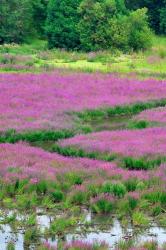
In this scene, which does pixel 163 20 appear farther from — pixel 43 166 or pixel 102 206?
pixel 102 206

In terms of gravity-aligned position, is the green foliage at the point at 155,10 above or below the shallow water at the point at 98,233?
above

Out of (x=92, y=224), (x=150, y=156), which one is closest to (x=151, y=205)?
(x=92, y=224)

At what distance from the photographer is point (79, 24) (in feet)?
198

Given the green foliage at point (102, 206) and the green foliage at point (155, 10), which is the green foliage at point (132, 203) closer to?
the green foliage at point (102, 206)

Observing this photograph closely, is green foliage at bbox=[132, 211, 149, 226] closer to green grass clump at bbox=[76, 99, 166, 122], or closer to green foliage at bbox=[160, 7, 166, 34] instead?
green grass clump at bbox=[76, 99, 166, 122]

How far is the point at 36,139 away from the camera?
905 inches

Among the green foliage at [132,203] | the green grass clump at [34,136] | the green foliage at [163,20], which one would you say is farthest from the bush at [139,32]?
the green foliage at [132,203]

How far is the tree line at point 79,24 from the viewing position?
58281 millimetres

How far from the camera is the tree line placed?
5828 centimetres

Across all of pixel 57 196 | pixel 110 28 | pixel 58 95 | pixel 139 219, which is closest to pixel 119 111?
pixel 58 95

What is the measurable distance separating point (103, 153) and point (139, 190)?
13.5 ft

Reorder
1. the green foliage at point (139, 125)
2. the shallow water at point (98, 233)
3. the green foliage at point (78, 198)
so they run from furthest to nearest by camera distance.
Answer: the green foliage at point (139, 125) < the green foliage at point (78, 198) < the shallow water at point (98, 233)

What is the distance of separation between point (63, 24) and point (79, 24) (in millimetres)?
3117

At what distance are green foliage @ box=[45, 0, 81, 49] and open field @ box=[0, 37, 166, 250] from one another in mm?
27271
